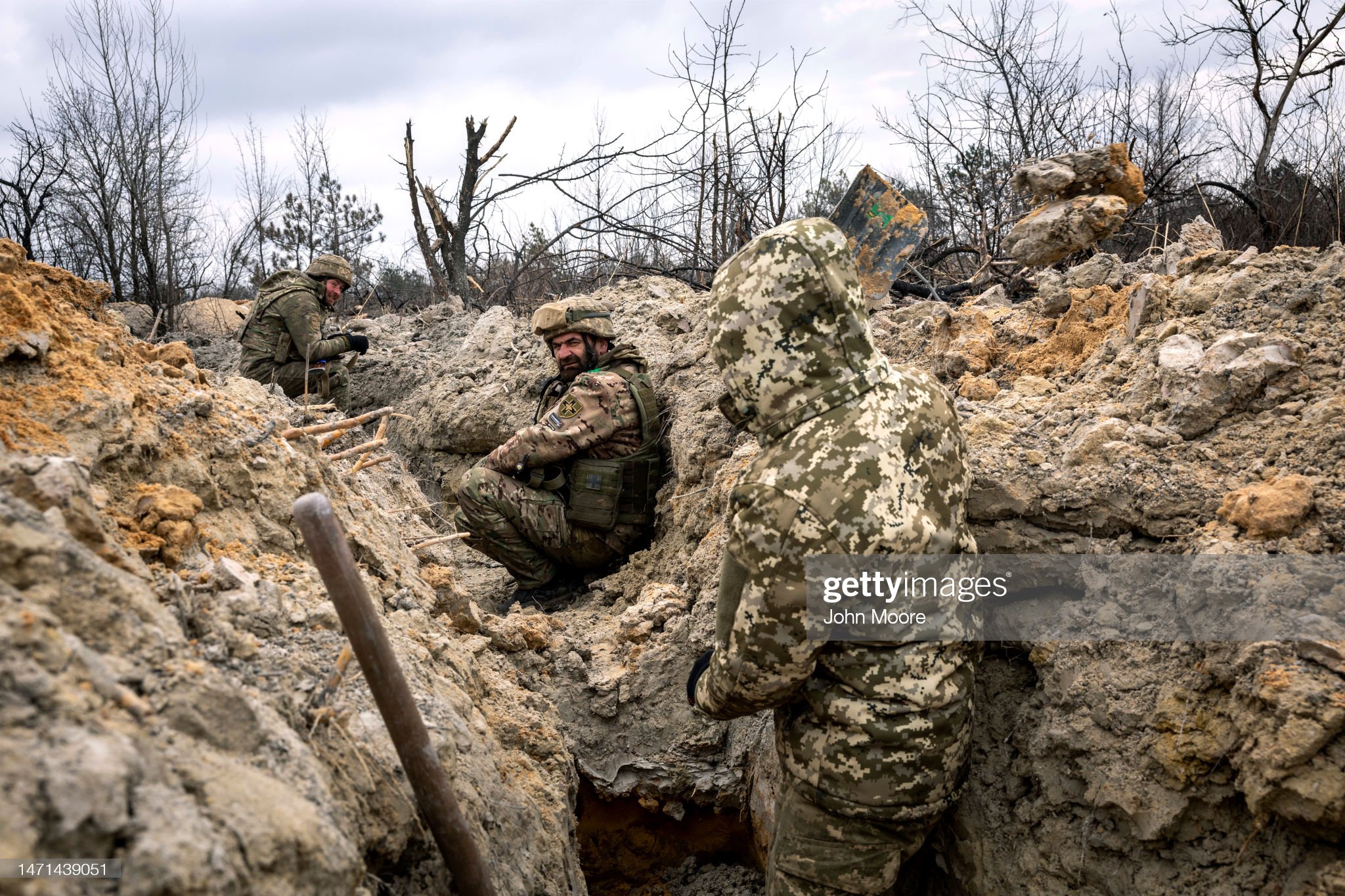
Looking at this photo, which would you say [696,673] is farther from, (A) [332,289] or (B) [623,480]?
(A) [332,289]

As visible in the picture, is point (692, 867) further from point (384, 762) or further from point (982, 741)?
point (384, 762)

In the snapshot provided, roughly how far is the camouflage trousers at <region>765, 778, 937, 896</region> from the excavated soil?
0.34m

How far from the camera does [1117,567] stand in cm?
253

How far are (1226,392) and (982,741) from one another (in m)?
1.31

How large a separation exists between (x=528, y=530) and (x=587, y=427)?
717 mm

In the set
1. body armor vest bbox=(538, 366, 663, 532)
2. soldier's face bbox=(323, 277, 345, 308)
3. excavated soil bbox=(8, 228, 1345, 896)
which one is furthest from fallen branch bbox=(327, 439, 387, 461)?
soldier's face bbox=(323, 277, 345, 308)

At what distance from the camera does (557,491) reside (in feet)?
16.6

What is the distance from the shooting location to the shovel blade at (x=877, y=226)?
14.2 ft

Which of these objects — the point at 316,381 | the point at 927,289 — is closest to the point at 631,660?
the point at 927,289

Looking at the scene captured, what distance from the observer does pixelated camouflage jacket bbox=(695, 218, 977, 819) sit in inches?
84.4

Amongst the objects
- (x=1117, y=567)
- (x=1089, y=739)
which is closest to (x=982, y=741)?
(x=1089, y=739)

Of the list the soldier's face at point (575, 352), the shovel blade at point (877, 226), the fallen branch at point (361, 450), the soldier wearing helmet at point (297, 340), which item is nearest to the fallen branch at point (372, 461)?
the fallen branch at point (361, 450)

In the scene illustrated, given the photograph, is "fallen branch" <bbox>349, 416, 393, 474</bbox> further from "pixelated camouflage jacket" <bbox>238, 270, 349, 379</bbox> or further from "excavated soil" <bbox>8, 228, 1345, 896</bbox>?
"pixelated camouflage jacket" <bbox>238, 270, 349, 379</bbox>

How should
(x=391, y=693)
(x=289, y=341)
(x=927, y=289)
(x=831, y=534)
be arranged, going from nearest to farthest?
(x=391, y=693) → (x=831, y=534) → (x=927, y=289) → (x=289, y=341)
